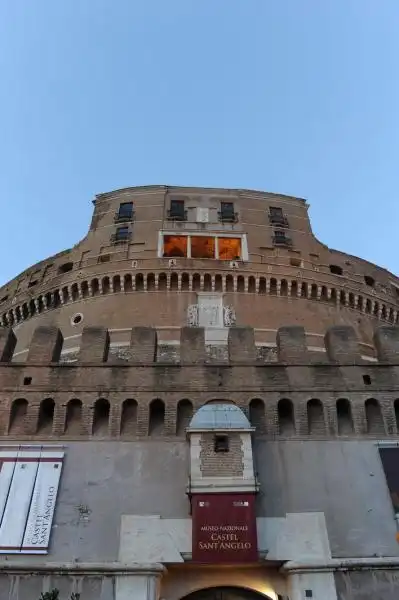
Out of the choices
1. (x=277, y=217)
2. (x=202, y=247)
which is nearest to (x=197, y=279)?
(x=202, y=247)

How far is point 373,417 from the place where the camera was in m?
12.5

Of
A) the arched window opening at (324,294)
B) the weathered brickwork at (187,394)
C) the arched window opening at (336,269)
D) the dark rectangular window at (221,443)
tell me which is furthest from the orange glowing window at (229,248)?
the dark rectangular window at (221,443)

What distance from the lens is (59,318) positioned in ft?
92.3

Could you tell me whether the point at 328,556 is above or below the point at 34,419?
below

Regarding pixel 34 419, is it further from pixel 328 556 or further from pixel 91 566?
pixel 328 556

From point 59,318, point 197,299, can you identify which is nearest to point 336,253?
point 197,299

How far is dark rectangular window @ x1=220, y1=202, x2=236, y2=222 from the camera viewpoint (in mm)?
32281

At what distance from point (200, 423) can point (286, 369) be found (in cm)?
269

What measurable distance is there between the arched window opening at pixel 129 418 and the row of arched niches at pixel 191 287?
51.2 ft

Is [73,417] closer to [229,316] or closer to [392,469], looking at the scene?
[392,469]

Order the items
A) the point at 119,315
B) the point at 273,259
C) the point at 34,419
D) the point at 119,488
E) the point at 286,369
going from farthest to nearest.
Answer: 1. the point at 273,259
2. the point at 119,315
3. the point at 286,369
4. the point at 34,419
5. the point at 119,488

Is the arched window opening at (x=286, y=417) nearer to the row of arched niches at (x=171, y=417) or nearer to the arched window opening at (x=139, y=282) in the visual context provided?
the row of arched niches at (x=171, y=417)

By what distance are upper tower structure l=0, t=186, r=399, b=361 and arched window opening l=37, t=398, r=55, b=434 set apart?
11526mm

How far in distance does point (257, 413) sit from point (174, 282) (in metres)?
16.1
